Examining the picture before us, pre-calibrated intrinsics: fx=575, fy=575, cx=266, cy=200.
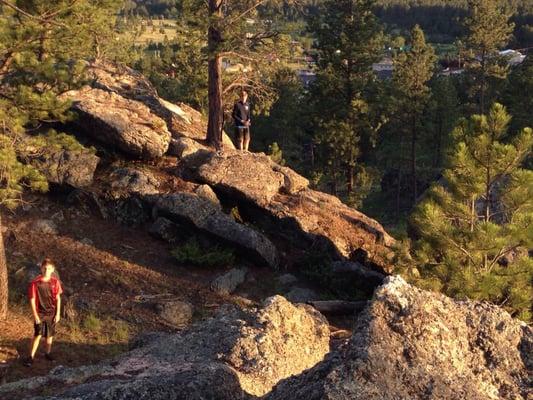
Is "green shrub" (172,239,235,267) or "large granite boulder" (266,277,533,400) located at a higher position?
"large granite boulder" (266,277,533,400)

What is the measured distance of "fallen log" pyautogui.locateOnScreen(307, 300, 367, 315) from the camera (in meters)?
13.1

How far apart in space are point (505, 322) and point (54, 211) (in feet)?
39.6

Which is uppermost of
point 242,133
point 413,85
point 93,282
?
point 413,85

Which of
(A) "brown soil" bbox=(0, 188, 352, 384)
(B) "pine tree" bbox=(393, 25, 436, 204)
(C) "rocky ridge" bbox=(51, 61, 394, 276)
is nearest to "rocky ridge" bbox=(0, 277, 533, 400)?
(A) "brown soil" bbox=(0, 188, 352, 384)

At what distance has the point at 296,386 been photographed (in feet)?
15.4

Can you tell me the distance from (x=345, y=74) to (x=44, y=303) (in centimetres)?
1925

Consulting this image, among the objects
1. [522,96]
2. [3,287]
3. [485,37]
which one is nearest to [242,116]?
[3,287]

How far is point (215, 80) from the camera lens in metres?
16.9

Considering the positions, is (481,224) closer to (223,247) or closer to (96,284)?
(223,247)

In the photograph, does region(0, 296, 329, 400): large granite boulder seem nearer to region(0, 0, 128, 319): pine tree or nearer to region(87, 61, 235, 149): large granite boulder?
region(0, 0, 128, 319): pine tree

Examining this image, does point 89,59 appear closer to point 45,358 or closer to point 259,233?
point 259,233

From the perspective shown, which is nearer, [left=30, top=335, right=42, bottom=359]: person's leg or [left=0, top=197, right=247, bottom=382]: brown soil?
[left=30, top=335, right=42, bottom=359]: person's leg

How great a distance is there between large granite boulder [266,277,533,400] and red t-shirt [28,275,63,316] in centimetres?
555

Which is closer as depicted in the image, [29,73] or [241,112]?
[29,73]
